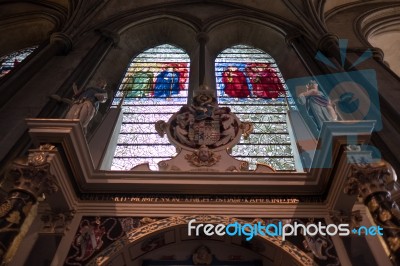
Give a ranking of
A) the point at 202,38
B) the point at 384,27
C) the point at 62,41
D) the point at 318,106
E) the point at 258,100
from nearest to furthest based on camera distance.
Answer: the point at 318,106
the point at 258,100
the point at 62,41
the point at 202,38
the point at 384,27

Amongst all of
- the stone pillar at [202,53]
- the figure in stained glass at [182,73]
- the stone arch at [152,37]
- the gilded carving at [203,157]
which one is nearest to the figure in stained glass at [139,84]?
the stone arch at [152,37]

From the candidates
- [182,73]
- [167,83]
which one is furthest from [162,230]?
[182,73]

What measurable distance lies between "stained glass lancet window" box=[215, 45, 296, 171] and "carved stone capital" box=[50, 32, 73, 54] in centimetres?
354

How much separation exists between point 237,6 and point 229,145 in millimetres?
7026

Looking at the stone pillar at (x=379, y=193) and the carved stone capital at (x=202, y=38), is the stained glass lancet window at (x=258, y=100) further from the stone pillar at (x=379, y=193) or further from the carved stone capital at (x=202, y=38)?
the stone pillar at (x=379, y=193)

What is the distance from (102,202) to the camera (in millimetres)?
4359

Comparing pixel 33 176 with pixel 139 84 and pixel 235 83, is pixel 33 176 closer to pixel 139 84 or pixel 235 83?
pixel 139 84

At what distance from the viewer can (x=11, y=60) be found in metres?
9.88

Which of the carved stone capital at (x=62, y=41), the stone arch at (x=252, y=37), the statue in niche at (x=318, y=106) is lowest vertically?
the statue in niche at (x=318, y=106)

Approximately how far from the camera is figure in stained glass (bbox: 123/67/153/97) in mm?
8185

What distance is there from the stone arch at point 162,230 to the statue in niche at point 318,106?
157 centimetres

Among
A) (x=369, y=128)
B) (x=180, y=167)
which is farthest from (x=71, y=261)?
(x=369, y=128)

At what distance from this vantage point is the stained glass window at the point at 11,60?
9.39m

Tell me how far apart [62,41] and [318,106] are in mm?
6303
